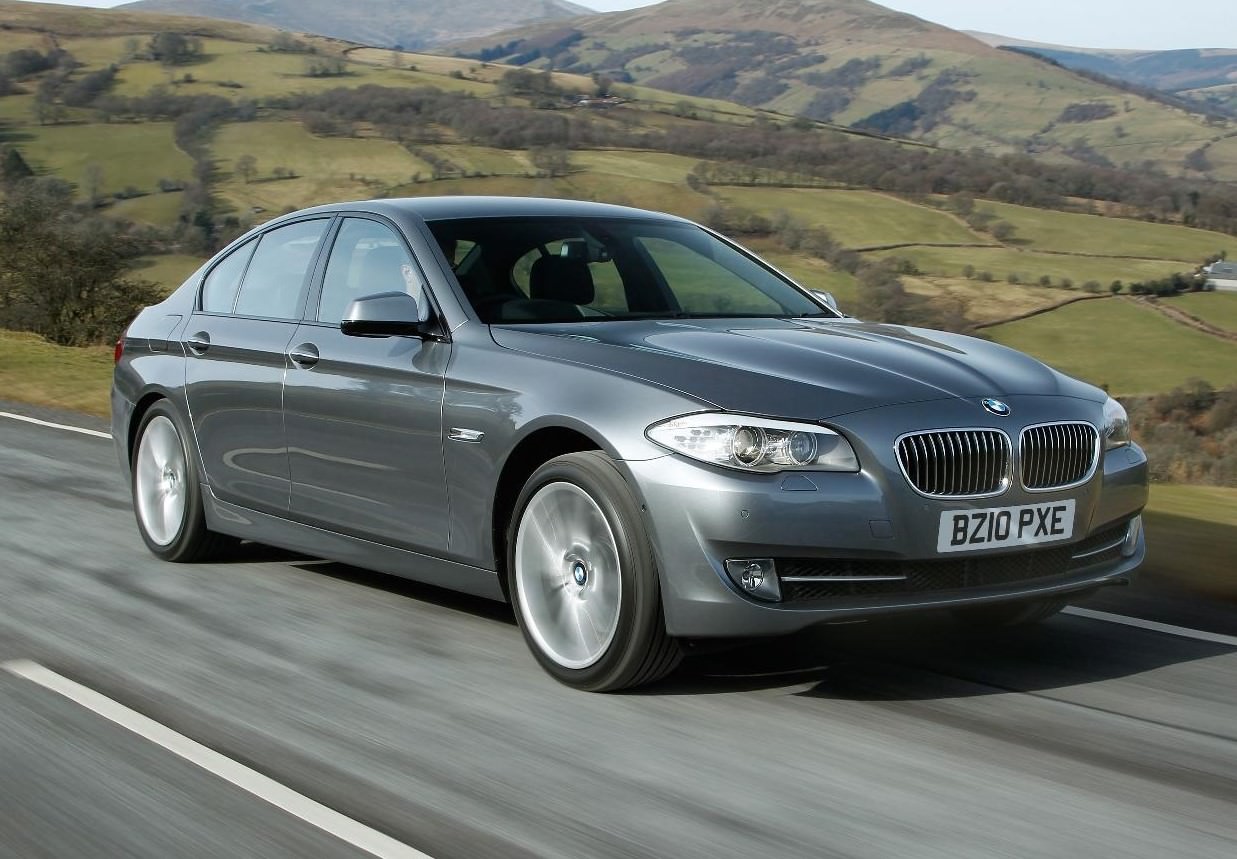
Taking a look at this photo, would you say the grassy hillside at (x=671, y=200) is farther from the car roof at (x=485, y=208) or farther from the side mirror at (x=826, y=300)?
the car roof at (x=485, y=208)

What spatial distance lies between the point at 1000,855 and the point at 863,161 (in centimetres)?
9046

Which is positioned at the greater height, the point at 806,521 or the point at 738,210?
the point at 806,521

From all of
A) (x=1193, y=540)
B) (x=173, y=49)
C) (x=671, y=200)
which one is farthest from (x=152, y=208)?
(x=1193, y=540)

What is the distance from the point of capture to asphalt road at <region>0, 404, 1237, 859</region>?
355cm

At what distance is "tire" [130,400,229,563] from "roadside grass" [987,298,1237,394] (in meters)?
49.2

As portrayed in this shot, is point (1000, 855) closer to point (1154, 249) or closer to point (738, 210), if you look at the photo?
point (738, 210)

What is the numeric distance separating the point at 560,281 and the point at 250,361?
1515 millimetres

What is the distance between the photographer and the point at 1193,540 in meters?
8.12

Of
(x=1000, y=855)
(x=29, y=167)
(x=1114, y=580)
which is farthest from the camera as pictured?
(x=29, y=167)

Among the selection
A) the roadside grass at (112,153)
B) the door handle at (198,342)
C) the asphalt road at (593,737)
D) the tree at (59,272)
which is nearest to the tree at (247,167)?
the roadside grass at (112,153)

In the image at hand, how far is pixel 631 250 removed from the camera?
6.07 m

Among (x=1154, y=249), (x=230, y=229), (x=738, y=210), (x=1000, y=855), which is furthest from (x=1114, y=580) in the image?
(x=1154, y=249)

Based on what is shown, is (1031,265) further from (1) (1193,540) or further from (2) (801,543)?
(2) (801,543)

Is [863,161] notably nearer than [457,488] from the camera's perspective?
No
